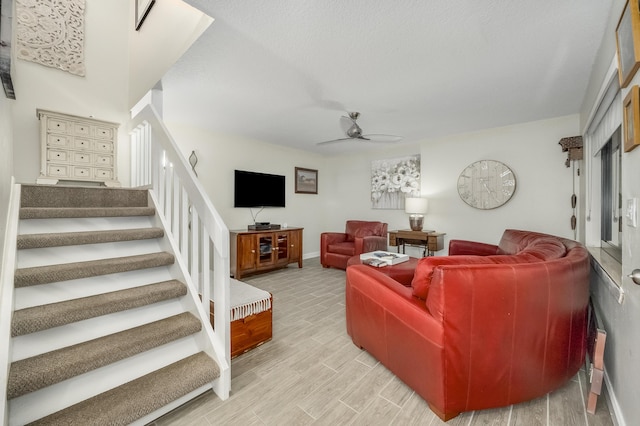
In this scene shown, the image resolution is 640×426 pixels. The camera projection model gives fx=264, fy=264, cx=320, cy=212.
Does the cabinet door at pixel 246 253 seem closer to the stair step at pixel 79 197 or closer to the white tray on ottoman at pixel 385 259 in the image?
the stair step at pixel 79 197

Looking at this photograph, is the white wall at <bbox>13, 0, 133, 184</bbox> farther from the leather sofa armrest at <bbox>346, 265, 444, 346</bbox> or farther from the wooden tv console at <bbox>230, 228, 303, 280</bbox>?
the leather sofa armrest at <bbox>346, 265, 444, 346</bbox>

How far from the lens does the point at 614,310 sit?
1521mm

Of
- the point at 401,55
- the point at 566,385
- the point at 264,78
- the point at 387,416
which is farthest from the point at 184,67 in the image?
the point at 566,385

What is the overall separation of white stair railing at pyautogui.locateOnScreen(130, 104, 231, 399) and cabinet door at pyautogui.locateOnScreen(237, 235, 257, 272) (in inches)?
63.1

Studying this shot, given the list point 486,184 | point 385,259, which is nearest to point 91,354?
point 385,259

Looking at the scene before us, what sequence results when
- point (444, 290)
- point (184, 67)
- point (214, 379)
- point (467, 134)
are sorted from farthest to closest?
1. point (467, 134)
2. point (184, 67)
3. point (214, 379)
4. point (444, 290)

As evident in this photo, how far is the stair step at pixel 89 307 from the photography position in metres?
1.26

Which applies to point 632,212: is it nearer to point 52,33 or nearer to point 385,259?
point 385,259

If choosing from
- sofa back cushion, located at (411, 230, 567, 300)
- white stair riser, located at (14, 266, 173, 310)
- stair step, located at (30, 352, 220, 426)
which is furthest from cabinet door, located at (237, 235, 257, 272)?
sofa back cushion, located at (411, 230, 567, 300)

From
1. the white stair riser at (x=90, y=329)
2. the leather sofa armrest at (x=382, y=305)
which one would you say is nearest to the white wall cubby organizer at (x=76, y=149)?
the white stair riser at (x=90, y=329)

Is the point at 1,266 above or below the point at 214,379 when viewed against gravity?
above

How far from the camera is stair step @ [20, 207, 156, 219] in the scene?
1763 mm

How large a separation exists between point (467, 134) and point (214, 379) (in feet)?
15.1

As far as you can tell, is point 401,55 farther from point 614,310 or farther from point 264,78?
point 614,310
